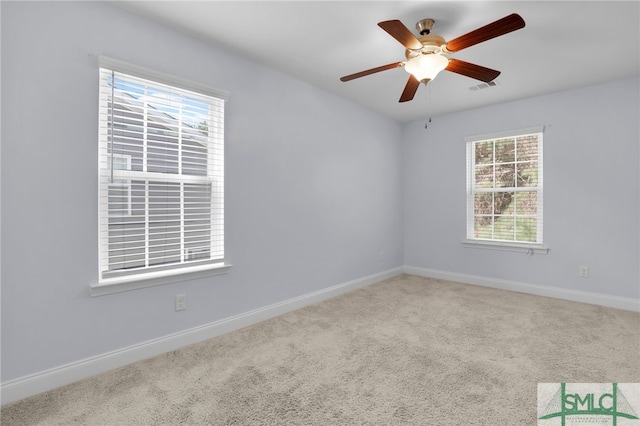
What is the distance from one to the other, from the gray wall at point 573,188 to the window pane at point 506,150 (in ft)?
0.64

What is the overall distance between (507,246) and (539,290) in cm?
64

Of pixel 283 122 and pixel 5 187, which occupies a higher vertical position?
pixel 283 122

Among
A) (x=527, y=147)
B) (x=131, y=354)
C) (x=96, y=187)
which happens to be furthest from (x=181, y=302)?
(x=527, y=147)

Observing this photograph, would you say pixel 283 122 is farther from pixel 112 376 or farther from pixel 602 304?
pixel 602 304

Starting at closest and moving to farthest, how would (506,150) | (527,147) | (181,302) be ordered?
1. (181,302)
2. (527,147)
3. (506,150)

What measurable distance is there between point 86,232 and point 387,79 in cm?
309

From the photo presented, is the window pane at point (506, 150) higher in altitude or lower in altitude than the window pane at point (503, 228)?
higher

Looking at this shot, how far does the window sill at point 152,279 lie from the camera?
2164 millimetres

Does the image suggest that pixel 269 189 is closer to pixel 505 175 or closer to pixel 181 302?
pixel 181 302

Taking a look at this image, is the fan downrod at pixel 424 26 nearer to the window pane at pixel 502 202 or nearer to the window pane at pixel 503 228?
the window pane at pixel 502 202

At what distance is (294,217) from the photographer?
3.52 metres

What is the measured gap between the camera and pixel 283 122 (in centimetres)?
338

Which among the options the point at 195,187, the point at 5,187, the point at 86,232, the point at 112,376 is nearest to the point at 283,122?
the point at 195,187

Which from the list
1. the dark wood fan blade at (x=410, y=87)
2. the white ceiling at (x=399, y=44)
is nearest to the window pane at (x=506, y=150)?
the white ceiling at (x=399, y=44)
